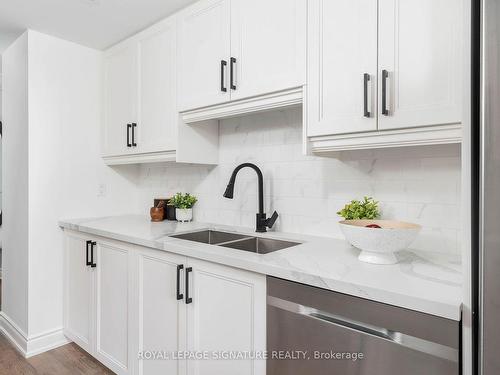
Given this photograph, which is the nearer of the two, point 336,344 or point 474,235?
point 474,235

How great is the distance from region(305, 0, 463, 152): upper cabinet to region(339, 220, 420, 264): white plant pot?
365 millimetres

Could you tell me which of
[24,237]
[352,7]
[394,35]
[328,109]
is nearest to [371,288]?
[328,109]

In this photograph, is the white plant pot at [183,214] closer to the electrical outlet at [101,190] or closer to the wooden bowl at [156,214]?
the wooden bowl at [156,214]

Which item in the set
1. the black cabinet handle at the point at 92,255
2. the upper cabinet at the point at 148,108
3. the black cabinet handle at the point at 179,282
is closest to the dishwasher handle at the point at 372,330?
the black cabinet handle at the point at 179,282

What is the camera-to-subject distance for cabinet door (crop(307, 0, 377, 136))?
132cm

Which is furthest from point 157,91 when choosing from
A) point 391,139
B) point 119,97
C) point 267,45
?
point 391,139

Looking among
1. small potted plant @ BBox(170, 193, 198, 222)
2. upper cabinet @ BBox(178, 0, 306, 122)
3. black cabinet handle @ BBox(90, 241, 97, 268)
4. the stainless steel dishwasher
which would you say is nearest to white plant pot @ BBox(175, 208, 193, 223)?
small potted plant @ BBox(170, 193, 198, 222)

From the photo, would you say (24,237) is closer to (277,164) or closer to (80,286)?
(80,286)

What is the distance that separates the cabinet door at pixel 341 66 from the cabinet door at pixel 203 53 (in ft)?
1.76

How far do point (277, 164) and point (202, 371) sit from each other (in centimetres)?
117

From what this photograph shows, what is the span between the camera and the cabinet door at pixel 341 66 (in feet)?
4.34

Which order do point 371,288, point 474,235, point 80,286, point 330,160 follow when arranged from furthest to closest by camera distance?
1. point 80,286
2. point 330,160
3. point 371,288
4. point 474,235

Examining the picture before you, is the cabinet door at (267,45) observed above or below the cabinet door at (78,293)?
above

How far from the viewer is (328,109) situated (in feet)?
4.73
